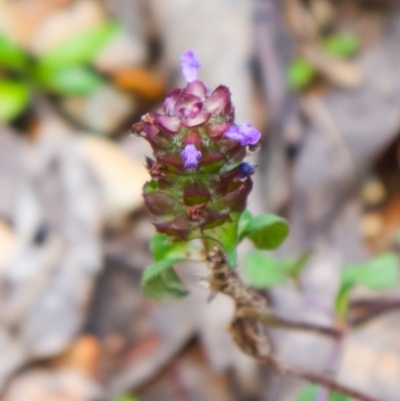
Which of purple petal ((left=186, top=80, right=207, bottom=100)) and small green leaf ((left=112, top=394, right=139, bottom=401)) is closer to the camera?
Result: purple petal ((left=186, top=80, right=207, bottom=100))

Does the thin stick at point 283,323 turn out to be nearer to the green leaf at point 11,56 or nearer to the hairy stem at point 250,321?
the hairy stem at point 250,321

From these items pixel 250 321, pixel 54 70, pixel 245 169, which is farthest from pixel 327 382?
pixel 54 70

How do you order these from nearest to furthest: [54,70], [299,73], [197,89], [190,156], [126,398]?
1. [190,156]
2. [197,89]
3. [126,398]
4. [299,73]
5. [54,70]

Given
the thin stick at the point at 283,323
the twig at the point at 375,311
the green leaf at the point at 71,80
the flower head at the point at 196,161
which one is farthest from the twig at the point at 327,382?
the green leaf at the point at 71,80

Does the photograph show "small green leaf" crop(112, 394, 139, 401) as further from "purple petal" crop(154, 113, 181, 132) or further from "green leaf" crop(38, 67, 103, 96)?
"purple petal" crop(154, 113, 181, 132)

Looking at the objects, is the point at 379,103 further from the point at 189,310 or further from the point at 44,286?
the point at 44,286

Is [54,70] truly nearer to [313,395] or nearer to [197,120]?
[313,395]

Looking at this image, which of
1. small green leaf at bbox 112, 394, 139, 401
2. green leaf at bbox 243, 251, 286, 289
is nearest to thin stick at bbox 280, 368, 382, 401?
green leaf at bbox 243, 251, 286, 289
